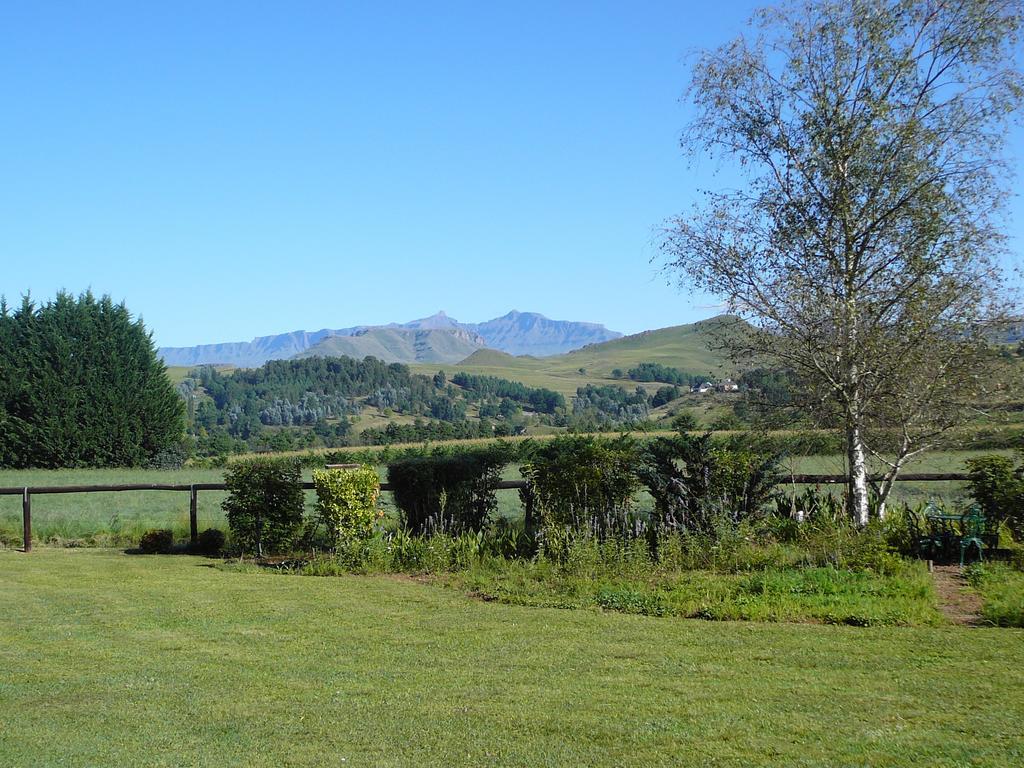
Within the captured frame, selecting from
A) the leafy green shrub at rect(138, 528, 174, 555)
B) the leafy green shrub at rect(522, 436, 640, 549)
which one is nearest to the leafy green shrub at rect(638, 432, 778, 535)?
the leafy green shrub at rect(522, 436, 640, 549)

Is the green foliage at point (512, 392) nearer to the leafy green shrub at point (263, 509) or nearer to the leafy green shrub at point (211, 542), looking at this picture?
the leafy green shrub at point (211, 542)

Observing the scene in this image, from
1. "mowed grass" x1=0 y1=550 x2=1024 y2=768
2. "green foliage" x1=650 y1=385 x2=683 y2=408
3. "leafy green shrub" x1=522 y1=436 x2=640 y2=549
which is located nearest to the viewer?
"mowed grass" x1=0 y1=550 x2=1024 y2=768

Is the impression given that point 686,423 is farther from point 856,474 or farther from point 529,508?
point 529,508

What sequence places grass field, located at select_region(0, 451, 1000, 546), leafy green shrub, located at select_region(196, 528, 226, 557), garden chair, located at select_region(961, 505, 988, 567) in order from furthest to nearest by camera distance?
1. grass field, located at select_region(0, 451, 1000, 546)
2. leafy green shrub, located at select_region(196, 528, 226, 557)
3. garden chair, located at select_region(961, 505, 988, 567)

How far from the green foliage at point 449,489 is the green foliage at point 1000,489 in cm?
712

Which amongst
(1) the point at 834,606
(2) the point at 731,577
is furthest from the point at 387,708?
(2) the point at 731,577

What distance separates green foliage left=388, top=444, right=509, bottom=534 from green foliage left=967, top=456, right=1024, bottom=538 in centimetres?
712

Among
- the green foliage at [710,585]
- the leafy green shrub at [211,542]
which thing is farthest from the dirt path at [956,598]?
the leafy green shrub at [211,542]

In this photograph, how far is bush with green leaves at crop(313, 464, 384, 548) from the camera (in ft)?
46.2

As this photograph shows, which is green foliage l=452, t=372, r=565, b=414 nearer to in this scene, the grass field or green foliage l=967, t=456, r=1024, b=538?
the grass field

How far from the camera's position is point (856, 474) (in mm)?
13820

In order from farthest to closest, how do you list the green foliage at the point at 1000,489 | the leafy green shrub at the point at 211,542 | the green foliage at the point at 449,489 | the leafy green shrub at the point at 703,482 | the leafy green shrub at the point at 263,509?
the leafy green shrub at the point at 211,542 < the leafy green shrub at the point at 263,509 < the green foliage at the point at 449,489 < the leafy green shrub at the point at 703,482 < the green foliage at the point at 1000,489

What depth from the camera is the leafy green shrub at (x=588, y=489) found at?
42.9 ft

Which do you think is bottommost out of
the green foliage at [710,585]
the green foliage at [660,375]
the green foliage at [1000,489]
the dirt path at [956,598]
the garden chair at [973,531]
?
the dirt path at [956,598]
